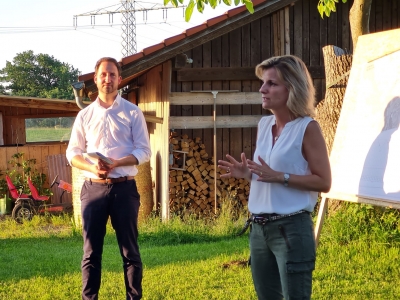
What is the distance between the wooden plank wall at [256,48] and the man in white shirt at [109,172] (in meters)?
5.89

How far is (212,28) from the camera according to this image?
10.3m

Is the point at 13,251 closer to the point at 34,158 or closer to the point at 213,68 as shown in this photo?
the point at 213,68

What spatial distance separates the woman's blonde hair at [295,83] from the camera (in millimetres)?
3264

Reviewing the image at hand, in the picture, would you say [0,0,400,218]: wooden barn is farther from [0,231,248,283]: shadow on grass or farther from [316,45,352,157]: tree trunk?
[316,45,352,157]: tree trunk

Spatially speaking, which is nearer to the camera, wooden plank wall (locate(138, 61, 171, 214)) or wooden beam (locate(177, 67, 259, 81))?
wooden plank wall (locate(138, 61, 171, 214))

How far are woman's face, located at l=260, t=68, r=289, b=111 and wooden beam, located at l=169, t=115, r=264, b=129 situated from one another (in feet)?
24.3

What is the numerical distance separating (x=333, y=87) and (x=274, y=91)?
4.89m

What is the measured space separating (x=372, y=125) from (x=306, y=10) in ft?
21.1

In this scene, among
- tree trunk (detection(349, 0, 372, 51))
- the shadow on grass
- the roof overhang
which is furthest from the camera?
the roof overhang

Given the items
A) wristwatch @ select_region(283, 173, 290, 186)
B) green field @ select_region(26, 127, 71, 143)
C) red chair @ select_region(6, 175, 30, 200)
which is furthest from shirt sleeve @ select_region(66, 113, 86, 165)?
green field @ select_region(26, 127, 71, 143)

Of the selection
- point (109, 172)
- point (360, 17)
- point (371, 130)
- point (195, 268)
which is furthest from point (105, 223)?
point (360, 17)

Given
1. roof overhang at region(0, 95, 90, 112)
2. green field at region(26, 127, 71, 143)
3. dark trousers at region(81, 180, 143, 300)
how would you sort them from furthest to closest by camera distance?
green field at region(26, 127, 71, 143), roof overhang at region(0, 95, 90, 112), dark trousers at region(81, 180, 143, 300)

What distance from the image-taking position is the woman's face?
329 centimetres

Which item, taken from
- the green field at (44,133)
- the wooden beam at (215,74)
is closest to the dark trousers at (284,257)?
the wooden beam at (215,74)
